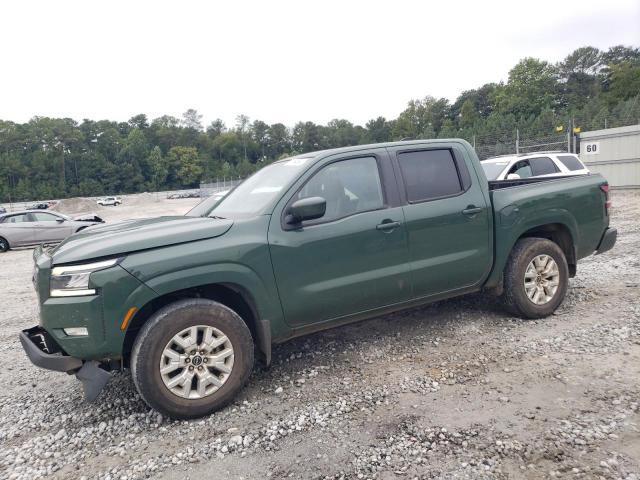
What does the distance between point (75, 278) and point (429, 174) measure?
3.07m

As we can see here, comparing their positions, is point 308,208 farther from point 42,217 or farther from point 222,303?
point 42,217

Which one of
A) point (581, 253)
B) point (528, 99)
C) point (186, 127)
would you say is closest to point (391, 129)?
point (528, 99)

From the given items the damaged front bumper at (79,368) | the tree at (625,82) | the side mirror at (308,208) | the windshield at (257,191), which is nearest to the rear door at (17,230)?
the windshield at (257,191)

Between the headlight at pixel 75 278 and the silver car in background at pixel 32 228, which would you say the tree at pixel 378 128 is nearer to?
the silver car in background at pixel 32 228

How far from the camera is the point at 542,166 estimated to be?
10.5 meters

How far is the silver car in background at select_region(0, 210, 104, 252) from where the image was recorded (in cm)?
1555

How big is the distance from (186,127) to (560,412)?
143 m

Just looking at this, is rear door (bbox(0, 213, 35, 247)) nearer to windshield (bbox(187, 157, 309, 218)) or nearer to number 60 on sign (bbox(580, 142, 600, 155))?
windshield (bbox(187, 157, 309, 218))

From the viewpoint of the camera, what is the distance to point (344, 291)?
362 cm

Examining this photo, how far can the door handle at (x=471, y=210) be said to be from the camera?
13.7ft

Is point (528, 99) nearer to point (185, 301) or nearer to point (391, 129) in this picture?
point (391, 129)

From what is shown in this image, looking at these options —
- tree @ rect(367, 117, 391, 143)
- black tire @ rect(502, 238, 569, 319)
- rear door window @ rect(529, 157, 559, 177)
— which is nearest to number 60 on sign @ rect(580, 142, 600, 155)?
rear door window @ rect(529, 157, 559, 177)

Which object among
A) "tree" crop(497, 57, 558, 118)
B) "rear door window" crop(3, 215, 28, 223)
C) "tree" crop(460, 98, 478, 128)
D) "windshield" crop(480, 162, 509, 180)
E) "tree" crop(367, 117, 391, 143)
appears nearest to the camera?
"windshield" crop(480, 162, 509, 180)

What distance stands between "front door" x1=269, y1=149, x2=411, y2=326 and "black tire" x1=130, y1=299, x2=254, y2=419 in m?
0.44
